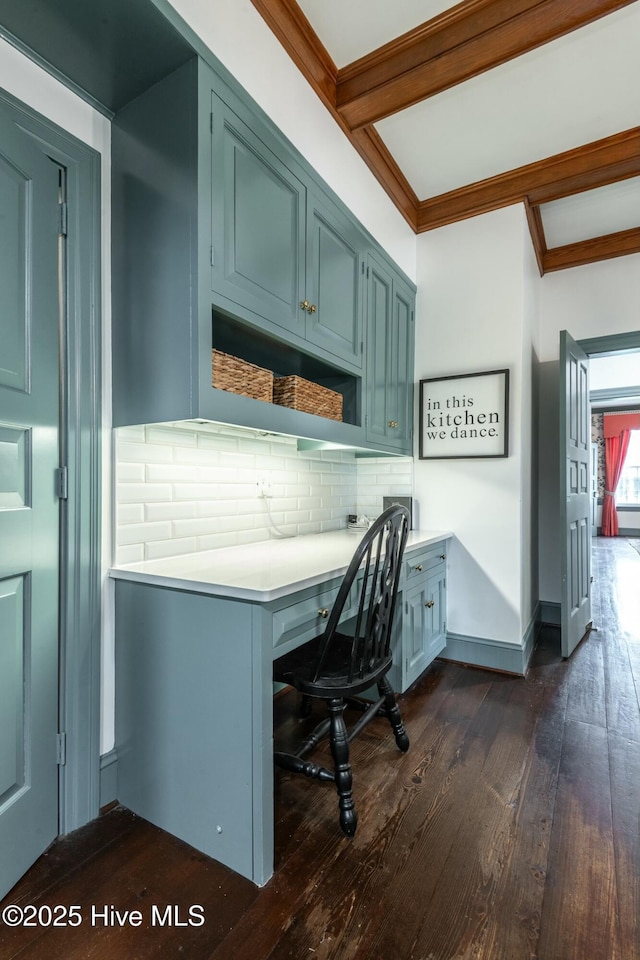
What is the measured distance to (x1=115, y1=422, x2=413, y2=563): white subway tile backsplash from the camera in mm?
1689

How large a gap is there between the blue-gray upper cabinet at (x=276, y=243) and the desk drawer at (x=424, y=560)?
1.03 meters

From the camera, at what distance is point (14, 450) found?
1326 mm

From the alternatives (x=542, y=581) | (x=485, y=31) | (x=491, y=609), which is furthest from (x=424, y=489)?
(x=485, y=31)

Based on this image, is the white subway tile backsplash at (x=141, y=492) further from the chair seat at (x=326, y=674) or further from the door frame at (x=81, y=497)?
the chair seat at (x=326, y=674)

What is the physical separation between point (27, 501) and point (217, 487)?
831 millimetres

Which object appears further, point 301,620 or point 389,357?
point 389,357

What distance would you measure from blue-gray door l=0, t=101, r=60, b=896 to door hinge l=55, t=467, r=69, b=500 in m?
0.01

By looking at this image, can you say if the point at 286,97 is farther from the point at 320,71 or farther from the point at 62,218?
the point at 62,218

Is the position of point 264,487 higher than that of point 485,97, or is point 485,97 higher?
point 485,97

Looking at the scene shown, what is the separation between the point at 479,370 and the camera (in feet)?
9.50

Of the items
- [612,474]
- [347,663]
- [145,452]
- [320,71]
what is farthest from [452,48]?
[612,474]

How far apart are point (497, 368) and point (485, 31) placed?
1560mm

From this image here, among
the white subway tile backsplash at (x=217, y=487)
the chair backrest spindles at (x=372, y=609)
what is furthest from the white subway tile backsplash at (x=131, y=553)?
the chair backrest spindles at (x=372, y=609)

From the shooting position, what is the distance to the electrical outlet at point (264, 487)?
237 centimetres
